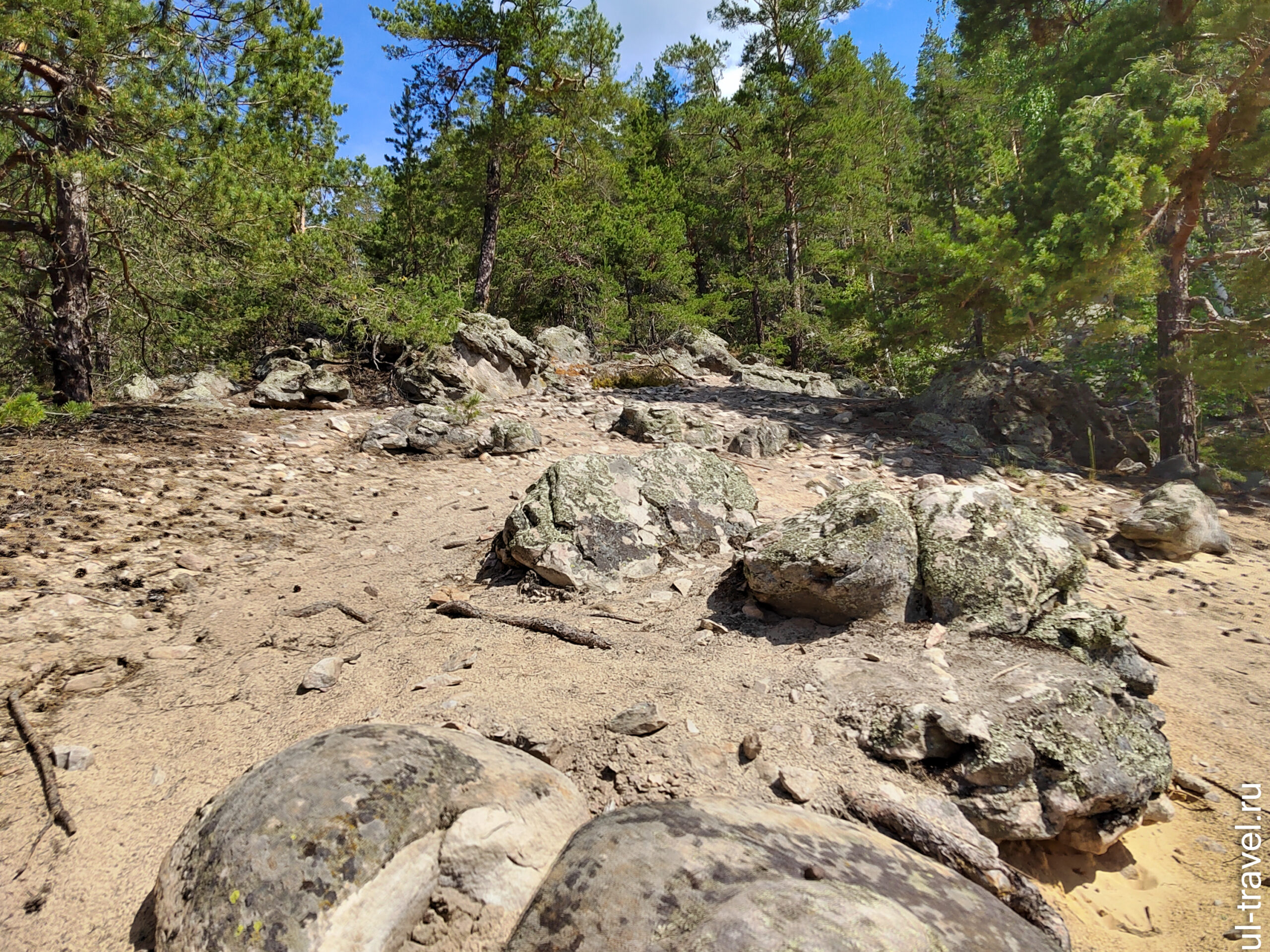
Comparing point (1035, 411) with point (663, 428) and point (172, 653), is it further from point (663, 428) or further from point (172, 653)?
point (172, 653)

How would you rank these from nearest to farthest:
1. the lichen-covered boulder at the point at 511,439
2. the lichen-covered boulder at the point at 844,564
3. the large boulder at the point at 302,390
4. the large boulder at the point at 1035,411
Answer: the lichen-covered boulder at the point at 844,564 → the lichen-covered boulder at the point at 511,439 → the large boulder at the point at 1035,411 → the large boulder at the point at 302,390

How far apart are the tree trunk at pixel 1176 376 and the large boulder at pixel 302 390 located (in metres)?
12.3

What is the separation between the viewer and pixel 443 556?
490 centimetres

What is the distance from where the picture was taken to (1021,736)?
8.32 ft

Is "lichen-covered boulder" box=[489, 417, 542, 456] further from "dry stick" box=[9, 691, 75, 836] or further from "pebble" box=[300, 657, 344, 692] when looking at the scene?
"dry stick" box=[9, 691, 75, 836]

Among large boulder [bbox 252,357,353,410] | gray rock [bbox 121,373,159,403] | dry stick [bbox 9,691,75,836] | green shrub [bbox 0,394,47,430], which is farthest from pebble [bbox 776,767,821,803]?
gray rock [bbox 121,373,159,403]

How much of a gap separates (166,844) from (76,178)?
857 cm

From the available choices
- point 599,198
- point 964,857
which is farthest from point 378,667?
point 599,198

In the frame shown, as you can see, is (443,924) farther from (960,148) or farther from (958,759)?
(960,148)

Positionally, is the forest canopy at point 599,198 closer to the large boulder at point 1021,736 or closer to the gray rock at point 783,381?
the gray rock at point 783,381

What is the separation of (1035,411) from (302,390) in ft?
39.0

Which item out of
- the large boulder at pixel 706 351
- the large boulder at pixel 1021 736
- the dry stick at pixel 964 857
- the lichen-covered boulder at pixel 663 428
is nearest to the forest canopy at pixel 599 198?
the large boulder at pixel 706 351

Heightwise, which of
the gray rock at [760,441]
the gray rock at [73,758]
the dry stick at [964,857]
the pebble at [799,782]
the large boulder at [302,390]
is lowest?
the dry stick at [964,857]

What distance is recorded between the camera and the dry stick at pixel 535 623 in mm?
3482
